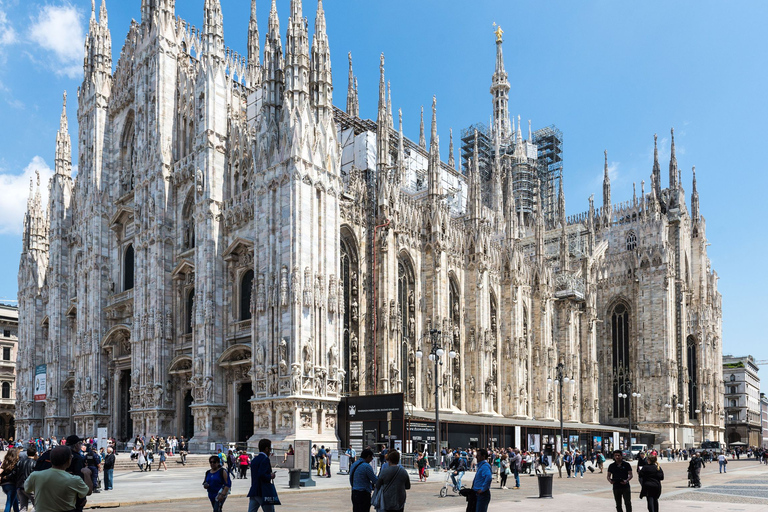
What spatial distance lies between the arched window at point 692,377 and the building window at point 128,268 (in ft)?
171

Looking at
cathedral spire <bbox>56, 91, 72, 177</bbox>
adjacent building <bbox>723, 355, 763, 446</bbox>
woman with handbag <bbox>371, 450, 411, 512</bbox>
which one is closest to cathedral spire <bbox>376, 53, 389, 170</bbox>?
cathedral spire <bbox>56, 91, 72, 177</bbox>

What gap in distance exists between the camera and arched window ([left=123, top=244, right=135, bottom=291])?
172 ft

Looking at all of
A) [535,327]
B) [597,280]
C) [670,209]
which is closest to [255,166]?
[535,327]

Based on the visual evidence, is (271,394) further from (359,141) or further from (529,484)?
(359,141)

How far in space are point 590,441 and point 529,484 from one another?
28465 mm

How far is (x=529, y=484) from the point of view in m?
30.2

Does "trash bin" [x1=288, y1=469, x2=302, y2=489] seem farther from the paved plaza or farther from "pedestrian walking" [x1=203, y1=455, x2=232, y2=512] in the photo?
"pedestrian walking" [x1=203, y1=455, x2=232, y2=512]

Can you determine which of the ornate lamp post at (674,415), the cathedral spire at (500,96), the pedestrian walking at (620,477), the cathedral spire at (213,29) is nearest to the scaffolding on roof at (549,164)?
the cathedral spire at (500,96)

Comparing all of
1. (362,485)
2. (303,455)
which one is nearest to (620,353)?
(303,455)

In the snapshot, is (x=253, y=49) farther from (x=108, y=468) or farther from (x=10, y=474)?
(x=10, y=474)

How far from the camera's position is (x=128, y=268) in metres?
52.9

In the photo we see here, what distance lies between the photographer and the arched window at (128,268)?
5238 centimetres

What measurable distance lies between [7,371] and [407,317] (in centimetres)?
5027

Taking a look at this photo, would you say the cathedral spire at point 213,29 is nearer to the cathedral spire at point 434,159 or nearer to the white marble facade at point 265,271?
the white marble facade at point 265,271
